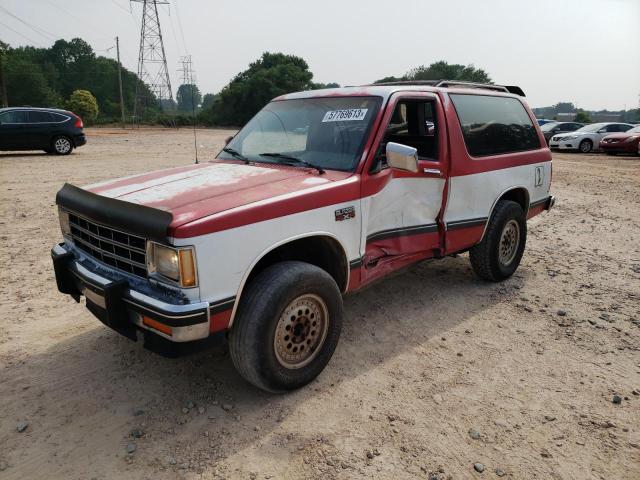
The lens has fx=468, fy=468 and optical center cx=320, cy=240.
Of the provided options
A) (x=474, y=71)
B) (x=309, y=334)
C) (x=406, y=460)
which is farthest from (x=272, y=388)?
(x=474, y=71)

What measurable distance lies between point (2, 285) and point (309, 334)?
3572 mm

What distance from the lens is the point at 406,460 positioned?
2592 millimetres

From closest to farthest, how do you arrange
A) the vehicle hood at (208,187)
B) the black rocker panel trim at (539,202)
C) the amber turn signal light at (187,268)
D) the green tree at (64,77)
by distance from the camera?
the amber turn signal light at (187,268) → the vehicle hood at (208,187) → the black rocker panel trim at (539,202) → the green tree at (64,77)

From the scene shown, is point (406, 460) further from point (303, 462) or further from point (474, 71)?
point (474, 71)

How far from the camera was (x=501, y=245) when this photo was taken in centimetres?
508

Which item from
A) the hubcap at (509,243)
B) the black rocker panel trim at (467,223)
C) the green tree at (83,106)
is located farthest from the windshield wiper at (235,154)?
the green tree at (83,106)

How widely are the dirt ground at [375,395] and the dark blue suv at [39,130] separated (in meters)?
12.1

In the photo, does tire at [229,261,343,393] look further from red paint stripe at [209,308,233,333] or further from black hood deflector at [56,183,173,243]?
black hood deflector at [56,183,173,243]

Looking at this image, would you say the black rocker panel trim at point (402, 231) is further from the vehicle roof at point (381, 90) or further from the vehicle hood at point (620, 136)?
the vehicle hood at point (620, 136)

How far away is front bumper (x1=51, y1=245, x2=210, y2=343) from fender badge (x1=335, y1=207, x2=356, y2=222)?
1122 mm

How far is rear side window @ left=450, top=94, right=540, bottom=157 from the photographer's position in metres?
4.41

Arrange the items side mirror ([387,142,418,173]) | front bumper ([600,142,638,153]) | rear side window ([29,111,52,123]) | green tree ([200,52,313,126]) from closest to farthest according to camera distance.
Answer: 1. side mirror ([387,142,418,173])
2. rear side window ([29,111,52,123])
3. front bumper ([600,142,638,153])
4. green tree ([200,52,313,126])

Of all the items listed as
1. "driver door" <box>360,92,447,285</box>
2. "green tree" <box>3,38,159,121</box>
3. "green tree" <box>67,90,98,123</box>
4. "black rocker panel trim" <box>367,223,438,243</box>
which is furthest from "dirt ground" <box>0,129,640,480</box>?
"green tree" <box>3,38,159,121</box>

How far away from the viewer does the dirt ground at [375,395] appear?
2572 mm
